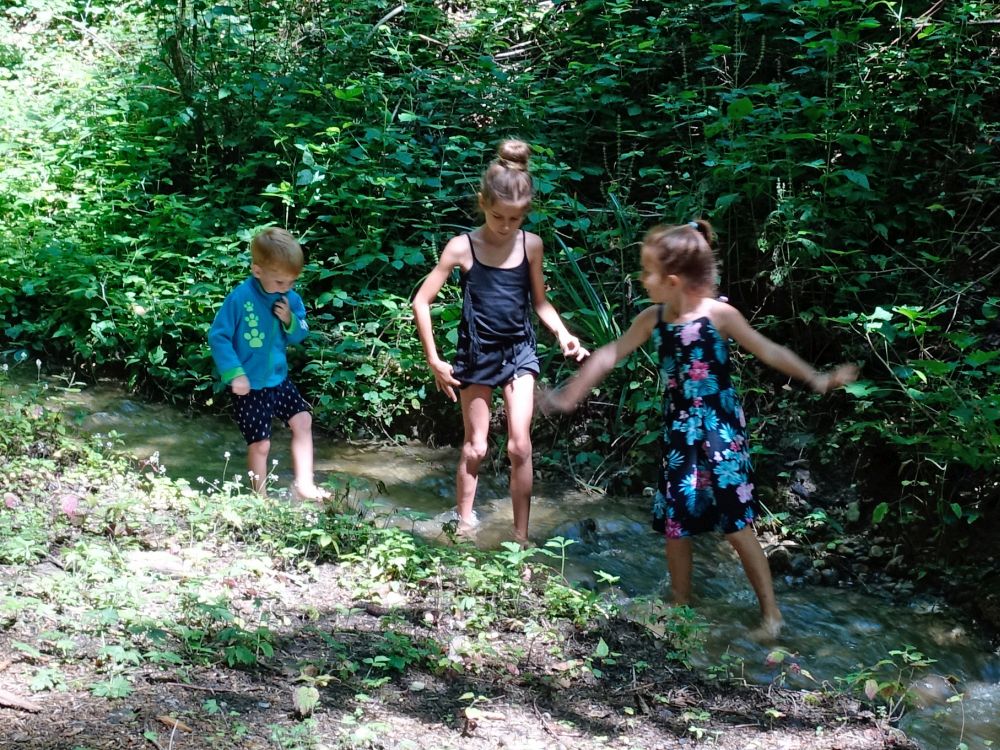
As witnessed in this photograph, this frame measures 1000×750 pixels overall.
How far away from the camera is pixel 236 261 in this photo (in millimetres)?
6973

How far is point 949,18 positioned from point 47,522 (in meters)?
6.37

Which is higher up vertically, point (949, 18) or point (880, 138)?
point (949, 18)

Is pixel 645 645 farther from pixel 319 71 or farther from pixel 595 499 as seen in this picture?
pixel 319 71

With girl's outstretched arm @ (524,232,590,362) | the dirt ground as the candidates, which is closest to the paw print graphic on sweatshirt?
girl's outstretched arm @ (524,232,590,362)

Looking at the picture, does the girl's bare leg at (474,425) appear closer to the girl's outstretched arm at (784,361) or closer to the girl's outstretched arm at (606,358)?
the girl's outstretched arm at (606,358)

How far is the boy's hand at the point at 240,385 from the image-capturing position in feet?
15.7

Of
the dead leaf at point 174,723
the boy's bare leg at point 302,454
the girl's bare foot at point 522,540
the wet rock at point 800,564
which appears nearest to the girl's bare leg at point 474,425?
the girl's bare foot at point 522,540

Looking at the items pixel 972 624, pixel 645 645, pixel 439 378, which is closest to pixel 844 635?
pixel 972 624

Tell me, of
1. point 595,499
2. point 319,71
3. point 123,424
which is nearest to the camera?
point 595,499

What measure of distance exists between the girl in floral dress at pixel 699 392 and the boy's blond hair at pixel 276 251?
1.63m

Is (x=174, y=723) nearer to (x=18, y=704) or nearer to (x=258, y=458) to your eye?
(x=18, y=704)

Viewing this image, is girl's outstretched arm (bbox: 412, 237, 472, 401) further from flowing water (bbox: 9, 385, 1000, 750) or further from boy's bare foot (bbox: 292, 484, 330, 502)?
boy's bare foot (bbox: 292, 484, 330, 502)

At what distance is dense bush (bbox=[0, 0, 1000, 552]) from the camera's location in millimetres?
5824

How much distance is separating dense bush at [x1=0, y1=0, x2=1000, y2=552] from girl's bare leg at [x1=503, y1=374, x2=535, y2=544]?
1.30 metres
